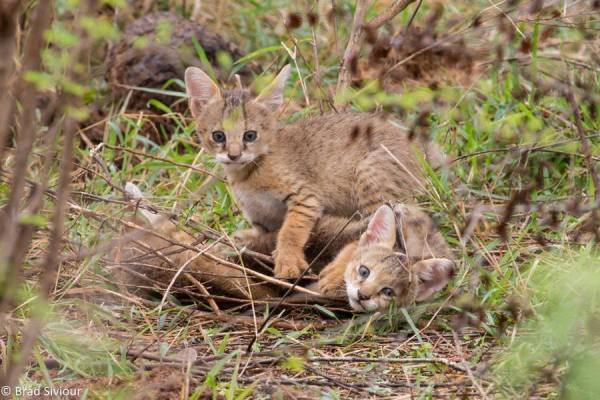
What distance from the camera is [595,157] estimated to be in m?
5.27

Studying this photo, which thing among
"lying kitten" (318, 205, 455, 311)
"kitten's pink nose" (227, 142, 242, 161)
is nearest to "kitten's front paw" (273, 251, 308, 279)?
"lying kitten" (318, 205, 455, 311)

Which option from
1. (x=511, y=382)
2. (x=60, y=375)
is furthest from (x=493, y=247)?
(x=60, y=375)

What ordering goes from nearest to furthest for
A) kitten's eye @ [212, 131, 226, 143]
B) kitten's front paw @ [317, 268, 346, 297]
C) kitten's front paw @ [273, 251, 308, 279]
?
kitten's front paw @ [317, 268, 346, 297] < kitten's front paw @ [273, 251, 308, 279] < kitten's eye @ [212, 131, 226, 143]

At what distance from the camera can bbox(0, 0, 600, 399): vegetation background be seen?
289cm

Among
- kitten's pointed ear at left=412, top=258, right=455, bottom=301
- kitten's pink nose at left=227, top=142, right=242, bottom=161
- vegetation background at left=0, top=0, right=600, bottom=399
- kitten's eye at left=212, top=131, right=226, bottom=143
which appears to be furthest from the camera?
kitten's eye at left=212, top=131, right=226, bottom=143

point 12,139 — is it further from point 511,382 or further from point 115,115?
point 511,382

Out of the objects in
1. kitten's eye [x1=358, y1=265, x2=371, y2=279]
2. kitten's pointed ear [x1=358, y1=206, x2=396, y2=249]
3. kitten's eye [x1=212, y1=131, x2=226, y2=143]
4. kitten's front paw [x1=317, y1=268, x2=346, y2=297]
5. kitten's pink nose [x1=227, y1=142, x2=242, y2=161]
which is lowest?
kitten's front paw [x1=317, y1=268, x2=346, y2=297]

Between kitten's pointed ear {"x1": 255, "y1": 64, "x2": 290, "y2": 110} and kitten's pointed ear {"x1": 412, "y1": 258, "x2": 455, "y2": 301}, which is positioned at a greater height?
kitten's pointed ear {"x1": 255, "y1": 64, "x2": 290, "y2": 110}

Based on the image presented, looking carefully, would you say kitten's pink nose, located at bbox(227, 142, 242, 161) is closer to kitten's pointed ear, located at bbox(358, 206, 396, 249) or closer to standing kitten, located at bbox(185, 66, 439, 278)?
standing kitten, located at bbox(185, 66, 439, 278)

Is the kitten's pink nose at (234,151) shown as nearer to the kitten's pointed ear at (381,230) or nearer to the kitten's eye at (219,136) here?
the kitten's eye at (219,136)

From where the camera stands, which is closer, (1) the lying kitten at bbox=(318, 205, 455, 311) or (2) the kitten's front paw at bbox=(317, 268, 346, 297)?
(1) the lying kitten at bbox=(318, 205, 455, 311)

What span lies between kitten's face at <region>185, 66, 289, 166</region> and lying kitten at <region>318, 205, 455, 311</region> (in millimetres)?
931

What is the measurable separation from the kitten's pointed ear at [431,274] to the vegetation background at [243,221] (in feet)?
0.29

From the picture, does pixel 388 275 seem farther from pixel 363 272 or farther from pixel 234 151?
pixel 234 151
